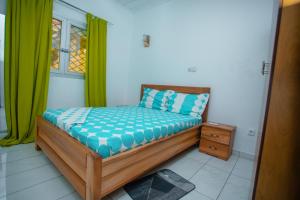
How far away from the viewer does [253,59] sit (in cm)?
217

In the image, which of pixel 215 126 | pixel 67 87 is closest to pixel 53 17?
pixel 67 87

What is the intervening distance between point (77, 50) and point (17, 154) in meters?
1.96

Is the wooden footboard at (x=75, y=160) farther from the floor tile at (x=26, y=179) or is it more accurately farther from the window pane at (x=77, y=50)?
the window pane at (x=77, y=50)

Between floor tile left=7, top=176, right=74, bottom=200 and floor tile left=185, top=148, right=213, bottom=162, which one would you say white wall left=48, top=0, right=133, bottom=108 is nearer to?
floor tile left=7, top=176, right=74, bottom=200

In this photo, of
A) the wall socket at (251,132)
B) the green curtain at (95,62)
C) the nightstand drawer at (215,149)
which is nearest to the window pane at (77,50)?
the green curtain at (95,62)

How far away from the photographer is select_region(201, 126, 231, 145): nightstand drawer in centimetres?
210

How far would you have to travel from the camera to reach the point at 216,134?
218 cm

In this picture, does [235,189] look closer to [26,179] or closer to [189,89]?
[189,89]

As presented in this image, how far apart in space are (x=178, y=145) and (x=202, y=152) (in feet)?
1.98

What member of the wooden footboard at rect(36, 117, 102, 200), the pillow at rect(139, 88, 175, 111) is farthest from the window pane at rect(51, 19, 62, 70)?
the pillow at rect(139, 88, 175, 111)

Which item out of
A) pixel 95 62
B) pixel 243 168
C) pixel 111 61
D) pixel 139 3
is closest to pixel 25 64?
pixel 95 62

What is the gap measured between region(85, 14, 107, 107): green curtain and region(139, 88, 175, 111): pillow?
3.07 feet

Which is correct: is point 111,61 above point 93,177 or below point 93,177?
above

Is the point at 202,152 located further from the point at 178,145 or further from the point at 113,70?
the point at 113,70
